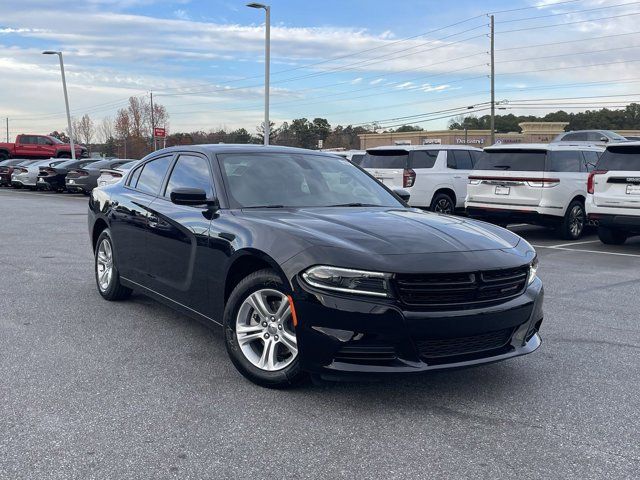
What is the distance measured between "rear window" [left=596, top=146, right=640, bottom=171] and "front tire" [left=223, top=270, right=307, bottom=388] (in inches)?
349

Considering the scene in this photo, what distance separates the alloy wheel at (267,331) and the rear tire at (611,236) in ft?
30.8

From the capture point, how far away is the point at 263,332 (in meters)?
4.12

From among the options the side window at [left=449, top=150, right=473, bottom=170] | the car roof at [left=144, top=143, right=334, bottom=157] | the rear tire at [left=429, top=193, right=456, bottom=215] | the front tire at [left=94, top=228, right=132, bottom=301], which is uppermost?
the car roof at [left=144, top=143, right=334, bottom=157]

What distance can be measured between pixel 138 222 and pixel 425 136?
217 feet

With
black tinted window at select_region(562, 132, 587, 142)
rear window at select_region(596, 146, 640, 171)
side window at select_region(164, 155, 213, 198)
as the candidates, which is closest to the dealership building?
Result: black tinted window at select_region(562, 132, 587, 142)

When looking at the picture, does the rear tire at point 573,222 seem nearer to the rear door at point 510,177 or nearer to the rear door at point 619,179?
the rear door at point 510,177

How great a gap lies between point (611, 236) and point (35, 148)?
3843 centimetres

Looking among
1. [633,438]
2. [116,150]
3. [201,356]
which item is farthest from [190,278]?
[116,150]

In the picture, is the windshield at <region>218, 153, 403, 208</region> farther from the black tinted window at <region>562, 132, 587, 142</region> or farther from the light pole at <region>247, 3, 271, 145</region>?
the black tinted window at <region>562, 132, 587, 142</region>

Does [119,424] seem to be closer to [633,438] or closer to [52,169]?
[633,438]

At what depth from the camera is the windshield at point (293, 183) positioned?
490cm

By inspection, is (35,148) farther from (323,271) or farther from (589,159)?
(323,271)

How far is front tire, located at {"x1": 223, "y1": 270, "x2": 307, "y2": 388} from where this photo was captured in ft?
13.0

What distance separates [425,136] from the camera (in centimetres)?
6962
